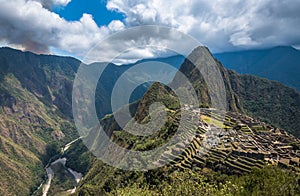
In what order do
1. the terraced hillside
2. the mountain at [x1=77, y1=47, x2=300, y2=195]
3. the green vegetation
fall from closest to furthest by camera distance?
the green vegetation, the mountain at [x1=77, y1=47, x2=300, y2=195], the terraced hillside

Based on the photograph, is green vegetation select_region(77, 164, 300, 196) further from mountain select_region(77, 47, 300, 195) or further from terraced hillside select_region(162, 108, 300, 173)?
terraced hillside select_region(162, 108, 300, 173)

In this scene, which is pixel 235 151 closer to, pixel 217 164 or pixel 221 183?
pixel 217 164

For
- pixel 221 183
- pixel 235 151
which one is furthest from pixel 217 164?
pixel 221 183

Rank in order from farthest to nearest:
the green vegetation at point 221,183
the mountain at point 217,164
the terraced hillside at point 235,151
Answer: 1. the terraced hillside at point 235,151
2. the mountain at point 217,164
3. the green vegetation at point 221,183

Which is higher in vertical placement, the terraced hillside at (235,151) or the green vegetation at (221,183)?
the terraced hillside at (235,151)

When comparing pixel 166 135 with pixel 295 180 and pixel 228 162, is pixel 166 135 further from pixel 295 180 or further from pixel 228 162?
pixel 295 180

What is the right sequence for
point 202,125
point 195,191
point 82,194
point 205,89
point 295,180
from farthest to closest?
point 205,89
point 82,194
point 202,125
point 295,180
point 195,191

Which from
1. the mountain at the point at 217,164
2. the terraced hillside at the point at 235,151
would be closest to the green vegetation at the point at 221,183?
the mountain at the point at 217,164

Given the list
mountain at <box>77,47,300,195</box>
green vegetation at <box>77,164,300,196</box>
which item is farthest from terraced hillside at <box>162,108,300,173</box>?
green vegetation at <box>77,164,300,196</box>

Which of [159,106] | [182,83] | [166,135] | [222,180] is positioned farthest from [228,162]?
[182,83]

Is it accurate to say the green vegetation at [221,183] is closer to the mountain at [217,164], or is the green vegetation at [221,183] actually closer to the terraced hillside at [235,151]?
the mountain at [217,164]

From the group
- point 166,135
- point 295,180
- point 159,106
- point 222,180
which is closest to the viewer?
point 295,180
